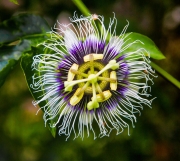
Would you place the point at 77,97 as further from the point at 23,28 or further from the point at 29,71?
the point at 23,28

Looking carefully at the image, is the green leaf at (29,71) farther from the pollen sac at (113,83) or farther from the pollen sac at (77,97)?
the pollen sac at (113,83)

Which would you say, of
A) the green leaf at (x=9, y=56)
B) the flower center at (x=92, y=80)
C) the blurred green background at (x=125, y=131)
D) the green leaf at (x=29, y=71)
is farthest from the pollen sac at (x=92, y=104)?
the blurred green background at (x=125, y=131)

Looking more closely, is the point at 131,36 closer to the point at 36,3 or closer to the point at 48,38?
the point at 48,38

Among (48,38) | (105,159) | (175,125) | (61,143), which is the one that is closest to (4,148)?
(61,143)

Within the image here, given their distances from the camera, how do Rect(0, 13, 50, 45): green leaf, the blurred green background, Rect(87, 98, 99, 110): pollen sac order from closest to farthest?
Rect(87, 98, 99, 110): pollen sac, Rect(0, 13, 50, 45): green leaf, the blurred green background

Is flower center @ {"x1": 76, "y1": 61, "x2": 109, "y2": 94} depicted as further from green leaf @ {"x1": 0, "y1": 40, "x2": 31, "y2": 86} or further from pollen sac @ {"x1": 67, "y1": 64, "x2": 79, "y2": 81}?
green leaf @ {"x1": 0, "y1": 40, "x2": 31, "y2": 86}

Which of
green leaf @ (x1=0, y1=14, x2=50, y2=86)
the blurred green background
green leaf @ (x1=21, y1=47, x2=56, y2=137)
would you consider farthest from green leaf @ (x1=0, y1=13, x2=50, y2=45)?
the blurred green background
